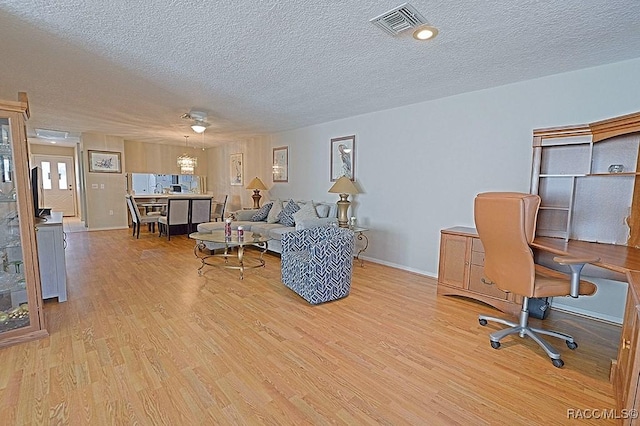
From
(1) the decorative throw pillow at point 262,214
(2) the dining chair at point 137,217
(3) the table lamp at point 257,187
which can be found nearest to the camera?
(1) the decorative throw pillow at point 262,214

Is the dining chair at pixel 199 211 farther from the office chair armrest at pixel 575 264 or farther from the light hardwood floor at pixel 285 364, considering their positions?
the office chair armrest at pixel 575 264

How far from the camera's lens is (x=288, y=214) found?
514 cm

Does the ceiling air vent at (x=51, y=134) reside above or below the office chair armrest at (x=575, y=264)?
above

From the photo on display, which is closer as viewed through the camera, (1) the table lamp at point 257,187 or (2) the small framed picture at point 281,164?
(2) the small framed picture at point 281,164

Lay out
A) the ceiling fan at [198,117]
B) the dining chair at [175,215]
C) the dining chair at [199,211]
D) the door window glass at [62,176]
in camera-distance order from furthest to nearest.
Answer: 1. the door window glass at [62,176]
2. the dining chair at [199,211]
3. the dining chair at [175,215]
4. the ceiling fan at [198,117]

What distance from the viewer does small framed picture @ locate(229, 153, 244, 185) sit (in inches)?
303

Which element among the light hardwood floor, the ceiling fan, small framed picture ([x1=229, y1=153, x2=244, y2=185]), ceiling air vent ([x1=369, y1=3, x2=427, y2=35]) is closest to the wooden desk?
the light hardwood floor

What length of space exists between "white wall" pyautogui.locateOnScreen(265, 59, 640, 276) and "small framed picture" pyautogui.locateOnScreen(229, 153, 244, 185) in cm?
291

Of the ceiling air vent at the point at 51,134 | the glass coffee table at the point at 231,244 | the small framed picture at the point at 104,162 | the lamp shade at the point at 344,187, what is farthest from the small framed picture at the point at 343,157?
the ceiling air vent at the point at 51,134

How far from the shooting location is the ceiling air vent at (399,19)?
1.88 metres

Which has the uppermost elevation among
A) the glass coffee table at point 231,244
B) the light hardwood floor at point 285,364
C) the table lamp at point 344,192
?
the table lamp at point 344,192

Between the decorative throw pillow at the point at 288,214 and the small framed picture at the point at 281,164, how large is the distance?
1.13 m

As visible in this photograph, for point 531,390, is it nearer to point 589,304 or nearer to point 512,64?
point 589,304

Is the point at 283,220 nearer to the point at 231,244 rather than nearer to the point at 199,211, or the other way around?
the point at 231,244
